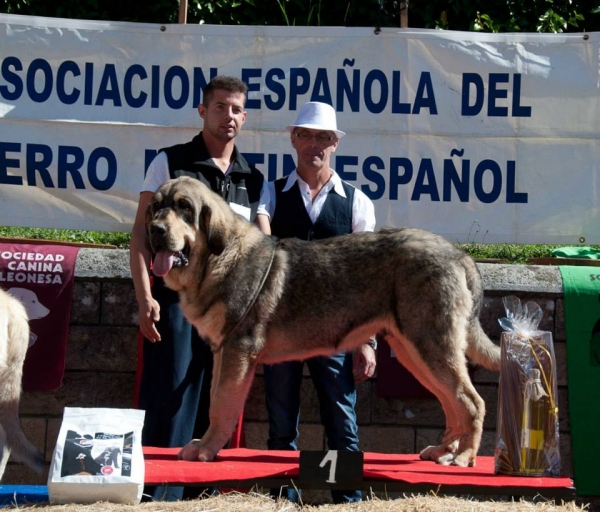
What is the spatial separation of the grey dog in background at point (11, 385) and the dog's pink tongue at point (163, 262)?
3.22ft

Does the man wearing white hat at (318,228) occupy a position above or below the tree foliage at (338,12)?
below

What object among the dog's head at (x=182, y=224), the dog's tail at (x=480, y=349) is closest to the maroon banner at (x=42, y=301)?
the dog's head at (x=182, y=224)

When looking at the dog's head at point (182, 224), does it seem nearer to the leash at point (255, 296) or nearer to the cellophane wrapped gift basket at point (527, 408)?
the leash at point (255, 296)

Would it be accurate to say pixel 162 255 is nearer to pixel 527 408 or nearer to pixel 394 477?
pixel 394 477

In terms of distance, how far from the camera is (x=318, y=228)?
547 cm

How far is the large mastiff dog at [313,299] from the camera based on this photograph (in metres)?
4.42

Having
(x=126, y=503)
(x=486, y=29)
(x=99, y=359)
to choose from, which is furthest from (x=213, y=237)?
(x=486, y=29)

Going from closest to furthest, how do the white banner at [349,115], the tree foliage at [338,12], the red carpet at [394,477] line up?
the red carpet at [394,477] → the white banner at [349,115] → the tree foliage at [338,12]

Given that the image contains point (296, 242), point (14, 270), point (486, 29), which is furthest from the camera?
point (486, 29)

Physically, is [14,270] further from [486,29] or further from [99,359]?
[486,29]

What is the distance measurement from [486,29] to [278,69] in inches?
109

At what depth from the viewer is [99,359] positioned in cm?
639

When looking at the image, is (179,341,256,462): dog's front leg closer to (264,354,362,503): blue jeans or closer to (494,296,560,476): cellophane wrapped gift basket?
(264,354,362,503): blue jeans

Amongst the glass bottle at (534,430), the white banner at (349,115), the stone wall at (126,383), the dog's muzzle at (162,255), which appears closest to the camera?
the glass bottle at (534,430)
